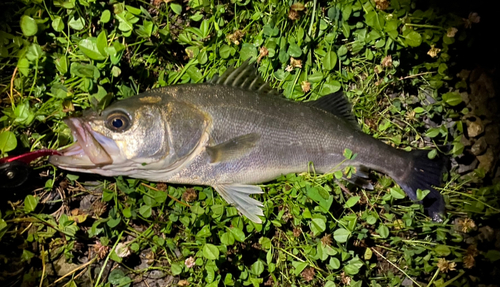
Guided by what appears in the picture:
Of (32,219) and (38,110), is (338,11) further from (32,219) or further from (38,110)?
(32,219)

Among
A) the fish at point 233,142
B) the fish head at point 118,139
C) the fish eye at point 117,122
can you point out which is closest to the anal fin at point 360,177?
the fish at point 233,142

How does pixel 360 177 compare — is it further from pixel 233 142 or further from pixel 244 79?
pixel 244 79

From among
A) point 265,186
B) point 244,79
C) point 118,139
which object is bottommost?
point 265,186

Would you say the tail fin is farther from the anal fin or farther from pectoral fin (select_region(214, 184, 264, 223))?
pectoral fin (select_region(214, 184, 264, 223))

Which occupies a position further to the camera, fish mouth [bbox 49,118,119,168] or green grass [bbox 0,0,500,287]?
green grass [bbox 0,0,500,287]

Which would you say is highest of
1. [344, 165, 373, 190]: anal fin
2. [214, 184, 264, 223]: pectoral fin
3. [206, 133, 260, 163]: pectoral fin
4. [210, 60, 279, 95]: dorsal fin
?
[210, 60, 279, 95]: dorsal fin

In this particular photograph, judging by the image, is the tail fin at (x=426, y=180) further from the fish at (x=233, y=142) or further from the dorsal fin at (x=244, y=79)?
the dorsal fin at (x=244, y=79)

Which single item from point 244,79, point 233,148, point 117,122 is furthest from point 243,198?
point 117,122

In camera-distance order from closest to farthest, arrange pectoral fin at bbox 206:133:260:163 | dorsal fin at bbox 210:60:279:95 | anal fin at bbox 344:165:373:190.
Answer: pectoral fin at bbox 206:133:260:163
dorsal fin at bbox 210:60:279:95
anal fin at bbox 344:165:373:190

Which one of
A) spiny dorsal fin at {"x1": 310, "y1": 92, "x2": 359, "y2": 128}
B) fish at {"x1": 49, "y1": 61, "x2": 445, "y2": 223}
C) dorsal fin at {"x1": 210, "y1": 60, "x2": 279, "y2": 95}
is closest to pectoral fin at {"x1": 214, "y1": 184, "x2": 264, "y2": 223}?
fish at {"x1": 49, "y1": 61, "x2": 445, "y2": 223}
